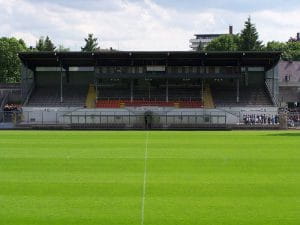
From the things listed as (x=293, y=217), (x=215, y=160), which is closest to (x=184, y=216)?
(x=293, y=217)

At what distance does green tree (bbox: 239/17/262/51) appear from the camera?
363 feet

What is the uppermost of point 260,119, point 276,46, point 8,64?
point 276,46

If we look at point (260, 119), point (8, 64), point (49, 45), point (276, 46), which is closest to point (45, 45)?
point (49, 45)

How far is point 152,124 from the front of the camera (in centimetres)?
5862

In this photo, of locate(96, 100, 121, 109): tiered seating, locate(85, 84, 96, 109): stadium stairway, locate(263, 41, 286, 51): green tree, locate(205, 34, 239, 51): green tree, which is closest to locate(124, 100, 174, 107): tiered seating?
locate(96, 100, 121, 109): tiered seating

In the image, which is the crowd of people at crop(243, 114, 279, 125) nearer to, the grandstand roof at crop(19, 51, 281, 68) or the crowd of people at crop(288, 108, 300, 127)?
the crowd of people at crop(288, 108, 300, 127)

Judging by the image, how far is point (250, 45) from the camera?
111 m

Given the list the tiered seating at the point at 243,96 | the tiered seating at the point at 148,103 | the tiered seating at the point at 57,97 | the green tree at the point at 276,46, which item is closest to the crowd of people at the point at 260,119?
the tiered seating at the point at 243,96

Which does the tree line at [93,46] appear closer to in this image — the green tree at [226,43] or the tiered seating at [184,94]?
the green tree at [226,43]

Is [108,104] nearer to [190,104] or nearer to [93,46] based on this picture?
[190,104]

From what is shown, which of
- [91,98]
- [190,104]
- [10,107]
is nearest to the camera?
[190,104]

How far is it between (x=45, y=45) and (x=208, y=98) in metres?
67.5

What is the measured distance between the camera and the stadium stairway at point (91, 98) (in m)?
64.1

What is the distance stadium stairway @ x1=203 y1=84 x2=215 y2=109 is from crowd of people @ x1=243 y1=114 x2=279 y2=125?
4.52 meters
